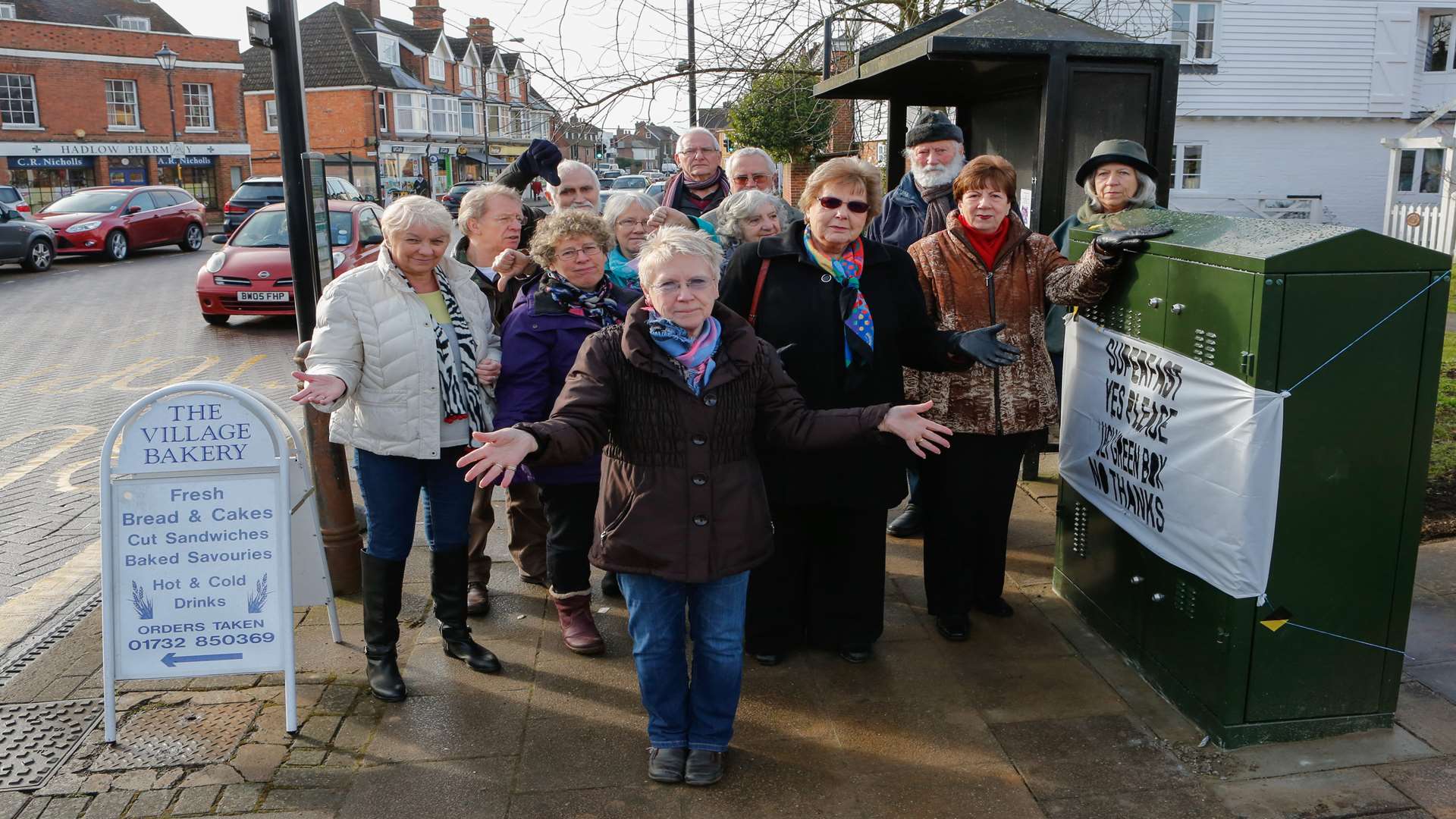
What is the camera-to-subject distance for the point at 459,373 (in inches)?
152

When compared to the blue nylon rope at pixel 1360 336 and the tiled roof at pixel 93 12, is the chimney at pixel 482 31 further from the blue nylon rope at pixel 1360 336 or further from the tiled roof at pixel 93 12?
the tiled roof at pixel 93 12

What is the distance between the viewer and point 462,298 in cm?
400

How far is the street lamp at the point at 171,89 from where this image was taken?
34.9 metres

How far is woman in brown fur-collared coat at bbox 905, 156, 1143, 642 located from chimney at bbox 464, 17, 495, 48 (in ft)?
15.1

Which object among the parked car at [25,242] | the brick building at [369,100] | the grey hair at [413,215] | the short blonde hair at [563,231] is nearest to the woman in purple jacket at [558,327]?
the short blonde hair at [563,231]

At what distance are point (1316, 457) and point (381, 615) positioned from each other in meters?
3.15

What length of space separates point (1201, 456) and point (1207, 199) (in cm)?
2322

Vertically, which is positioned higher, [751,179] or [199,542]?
[751,179]

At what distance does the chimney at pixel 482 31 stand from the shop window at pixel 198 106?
1553 inches

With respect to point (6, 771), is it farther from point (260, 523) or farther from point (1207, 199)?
point (1207, 199)

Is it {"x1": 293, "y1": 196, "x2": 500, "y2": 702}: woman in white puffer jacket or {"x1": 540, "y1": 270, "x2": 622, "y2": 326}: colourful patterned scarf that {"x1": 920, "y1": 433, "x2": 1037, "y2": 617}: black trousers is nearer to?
{"x1": 540, "y1": 270, "x2": 622, "y2": 326}: colourful patterned scarf

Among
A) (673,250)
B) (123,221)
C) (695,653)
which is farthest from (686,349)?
(123,221)

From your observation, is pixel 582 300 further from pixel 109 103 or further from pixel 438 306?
pixel 109 103

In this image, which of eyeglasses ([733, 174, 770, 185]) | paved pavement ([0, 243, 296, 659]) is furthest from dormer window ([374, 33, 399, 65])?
eyeglasses ([733, 174, 770, 185])
